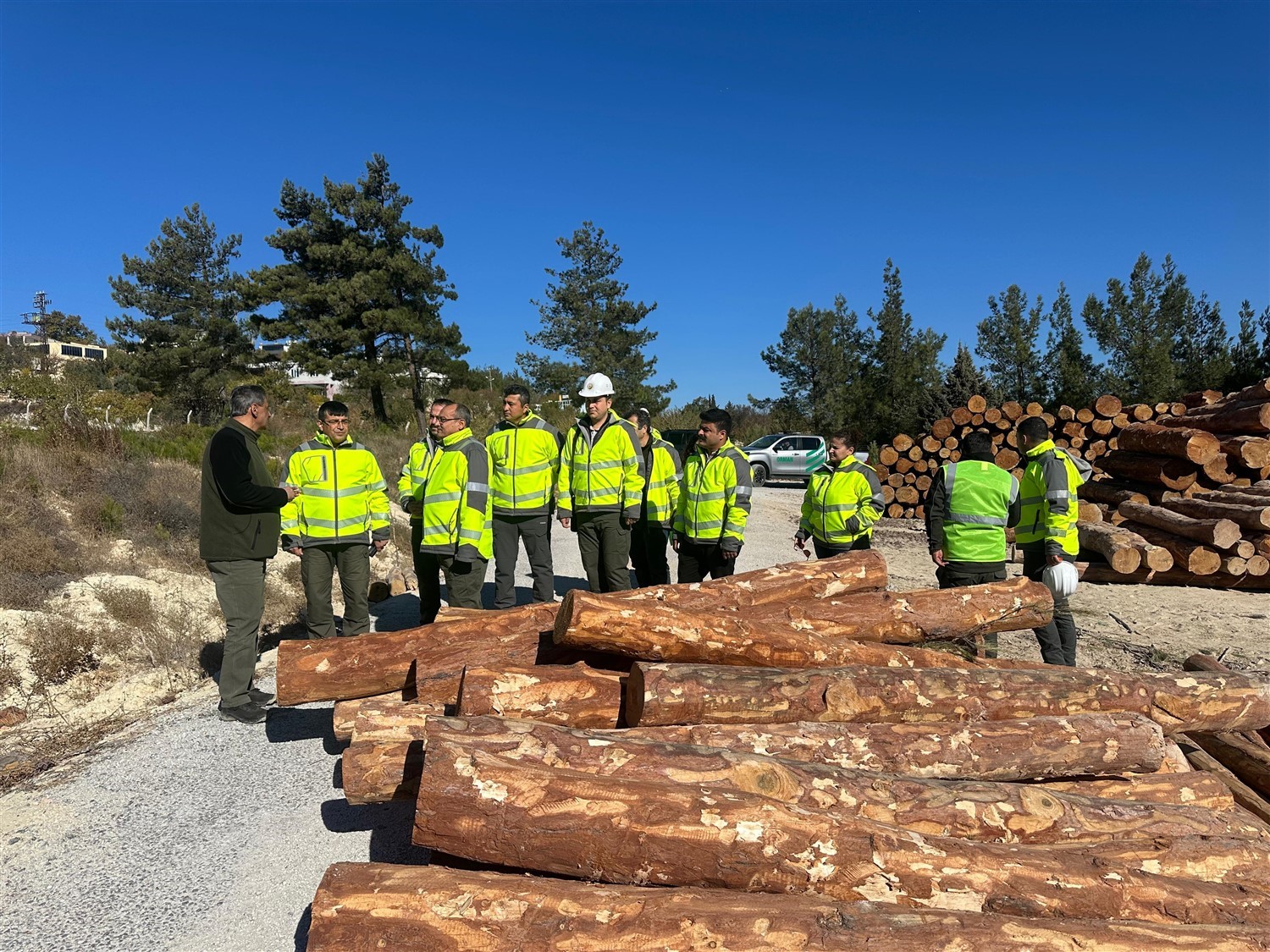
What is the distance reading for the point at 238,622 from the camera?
456 cm

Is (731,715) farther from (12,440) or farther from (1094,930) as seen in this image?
(12,440)

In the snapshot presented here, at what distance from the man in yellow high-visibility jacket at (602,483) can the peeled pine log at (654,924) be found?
3.87 meters

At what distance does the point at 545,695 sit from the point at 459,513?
2369 millimetres

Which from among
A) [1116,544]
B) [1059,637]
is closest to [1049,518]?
[1059,637]

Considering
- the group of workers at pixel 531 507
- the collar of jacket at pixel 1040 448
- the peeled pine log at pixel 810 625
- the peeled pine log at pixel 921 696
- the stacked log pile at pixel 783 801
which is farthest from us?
the collar of jacket at pixel 1040 448

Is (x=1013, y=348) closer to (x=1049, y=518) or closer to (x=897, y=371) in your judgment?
(x=897, y=371)

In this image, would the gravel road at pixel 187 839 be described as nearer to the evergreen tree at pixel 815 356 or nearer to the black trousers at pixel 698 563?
the black trousers at pixel 698 563

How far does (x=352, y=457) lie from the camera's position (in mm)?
5312

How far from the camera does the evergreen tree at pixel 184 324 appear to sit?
2859 centimetres

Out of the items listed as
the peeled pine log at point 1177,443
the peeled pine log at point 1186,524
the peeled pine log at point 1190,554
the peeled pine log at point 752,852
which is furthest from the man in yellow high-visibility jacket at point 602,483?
the peeled pine log at point 1177,443

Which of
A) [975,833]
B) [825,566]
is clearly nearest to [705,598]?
[825,566]

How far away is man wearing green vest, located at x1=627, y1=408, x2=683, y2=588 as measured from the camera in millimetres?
6777

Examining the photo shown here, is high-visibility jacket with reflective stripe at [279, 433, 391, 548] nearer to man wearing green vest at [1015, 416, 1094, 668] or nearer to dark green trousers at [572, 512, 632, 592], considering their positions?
dark green trousers at [572, 512, 632, 592]

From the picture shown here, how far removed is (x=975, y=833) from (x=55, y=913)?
3475mm
